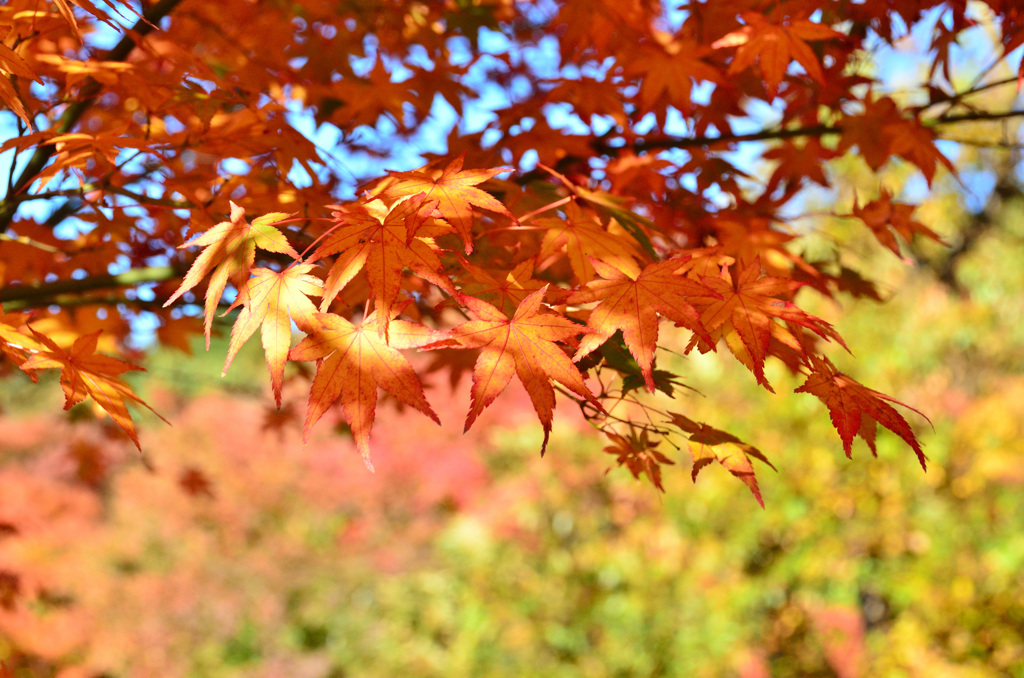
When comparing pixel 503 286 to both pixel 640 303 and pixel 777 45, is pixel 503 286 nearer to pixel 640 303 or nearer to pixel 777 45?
pixel 640 303

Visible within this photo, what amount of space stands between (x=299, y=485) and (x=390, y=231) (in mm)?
5901

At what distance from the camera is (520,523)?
4.24m

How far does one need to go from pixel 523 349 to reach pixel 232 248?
427 millimetres

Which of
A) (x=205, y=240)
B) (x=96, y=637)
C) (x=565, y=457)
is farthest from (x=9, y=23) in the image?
(x=96, y=637)

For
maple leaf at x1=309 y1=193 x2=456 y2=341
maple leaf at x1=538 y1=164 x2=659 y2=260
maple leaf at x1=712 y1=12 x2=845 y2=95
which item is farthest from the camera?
maple leaf at x1=712 y1=12 x2=845 y2=95

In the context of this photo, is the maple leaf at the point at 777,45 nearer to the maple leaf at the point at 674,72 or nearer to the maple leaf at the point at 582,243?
the maple leaf at the point at 674,72

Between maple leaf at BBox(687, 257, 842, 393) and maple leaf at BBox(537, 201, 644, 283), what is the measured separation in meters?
0.14

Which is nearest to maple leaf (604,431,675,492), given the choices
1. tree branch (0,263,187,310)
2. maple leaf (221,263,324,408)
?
maple leaf (221,263,324,408)

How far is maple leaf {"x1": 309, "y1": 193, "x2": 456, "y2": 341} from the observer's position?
876 millimetres

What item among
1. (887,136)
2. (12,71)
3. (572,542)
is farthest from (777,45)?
(572,542)

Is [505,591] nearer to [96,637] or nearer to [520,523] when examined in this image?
[520,523]

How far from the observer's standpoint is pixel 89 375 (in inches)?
41.3

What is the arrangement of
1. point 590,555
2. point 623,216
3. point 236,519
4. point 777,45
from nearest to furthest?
point 623,216, point 777,45, point 590,555, point 236,519

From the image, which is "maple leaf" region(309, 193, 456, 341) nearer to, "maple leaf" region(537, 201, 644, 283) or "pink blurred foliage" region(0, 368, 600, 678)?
"maple leaf" region(537, 201, 644, 283)
